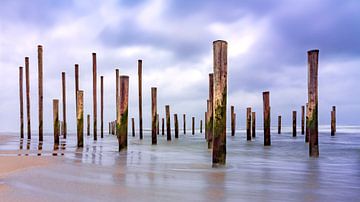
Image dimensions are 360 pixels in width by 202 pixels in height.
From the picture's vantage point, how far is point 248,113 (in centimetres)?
2103

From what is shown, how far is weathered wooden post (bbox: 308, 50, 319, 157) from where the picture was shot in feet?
28.3

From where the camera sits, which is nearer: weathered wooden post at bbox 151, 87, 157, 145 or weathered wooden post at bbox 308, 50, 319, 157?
weathered wooden post at bbox 308, 50, 319, 157

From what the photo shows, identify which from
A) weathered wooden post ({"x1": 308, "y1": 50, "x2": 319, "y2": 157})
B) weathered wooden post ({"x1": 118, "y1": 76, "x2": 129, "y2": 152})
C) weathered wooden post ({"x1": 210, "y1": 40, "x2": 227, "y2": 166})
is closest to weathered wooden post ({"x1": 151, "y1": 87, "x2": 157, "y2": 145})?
weathered wooden post ({"x1": 118, "y1": 76, "x2": 129, "y2": 152})

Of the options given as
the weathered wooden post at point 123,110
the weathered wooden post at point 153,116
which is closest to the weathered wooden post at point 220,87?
the weathered wooden post at point 123,110

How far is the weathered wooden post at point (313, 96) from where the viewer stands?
864 centimetres

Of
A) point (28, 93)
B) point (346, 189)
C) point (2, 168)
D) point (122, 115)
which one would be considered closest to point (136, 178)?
point (2, 168)

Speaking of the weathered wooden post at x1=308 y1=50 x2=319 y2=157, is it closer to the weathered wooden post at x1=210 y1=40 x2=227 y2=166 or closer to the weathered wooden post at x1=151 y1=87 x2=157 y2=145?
the weathered wooden post at x1=210 y1=40 x2=227 y2=166

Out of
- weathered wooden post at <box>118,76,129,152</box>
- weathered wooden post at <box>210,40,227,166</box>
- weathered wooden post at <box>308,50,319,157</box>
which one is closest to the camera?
weathered wooden post at <box>210,40,227,166</box>

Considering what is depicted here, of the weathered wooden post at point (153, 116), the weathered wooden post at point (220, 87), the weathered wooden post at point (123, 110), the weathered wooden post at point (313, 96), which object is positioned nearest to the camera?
the weathered wooden post at point (220, 87)

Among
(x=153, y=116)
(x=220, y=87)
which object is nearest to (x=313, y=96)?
(x=220, y=87)

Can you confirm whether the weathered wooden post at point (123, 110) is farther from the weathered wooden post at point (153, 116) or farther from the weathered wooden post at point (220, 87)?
the weathered wooden post at point (153, 116)

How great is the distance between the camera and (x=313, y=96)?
8.77 meters

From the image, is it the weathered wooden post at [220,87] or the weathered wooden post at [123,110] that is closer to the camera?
the weathered wooden post at [220,87]

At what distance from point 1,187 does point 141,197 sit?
53.6 inches
